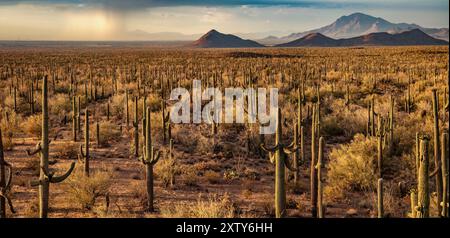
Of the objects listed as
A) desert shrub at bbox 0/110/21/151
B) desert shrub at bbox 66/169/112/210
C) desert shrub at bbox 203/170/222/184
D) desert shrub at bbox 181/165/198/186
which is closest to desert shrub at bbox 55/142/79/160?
desert shrub at bbox 0/110/21/151

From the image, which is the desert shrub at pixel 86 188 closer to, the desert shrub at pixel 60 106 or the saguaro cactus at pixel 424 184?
the saguaro cactus at pixel 424 184

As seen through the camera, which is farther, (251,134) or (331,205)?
(251,134)

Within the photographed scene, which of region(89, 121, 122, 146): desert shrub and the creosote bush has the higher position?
region(89, 121, 122, 146): desert shrub

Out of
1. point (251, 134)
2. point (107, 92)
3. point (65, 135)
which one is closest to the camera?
point (251, 134)

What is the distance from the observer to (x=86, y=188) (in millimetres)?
9258

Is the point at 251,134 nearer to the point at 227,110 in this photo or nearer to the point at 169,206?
the point at 227,110

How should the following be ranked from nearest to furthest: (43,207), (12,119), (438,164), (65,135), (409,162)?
1. (438,164)
2. (43,207)
3. (409,162)
4. (65,135)
5. (12,119)

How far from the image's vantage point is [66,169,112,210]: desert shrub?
29.4 feet

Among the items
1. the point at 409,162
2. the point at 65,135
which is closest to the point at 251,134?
the point at 409,162

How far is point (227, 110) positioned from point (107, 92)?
11038mm

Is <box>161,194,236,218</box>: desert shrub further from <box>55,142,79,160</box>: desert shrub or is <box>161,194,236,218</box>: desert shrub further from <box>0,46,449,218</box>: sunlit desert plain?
<box>55,142,79,160</box>: desert shrub

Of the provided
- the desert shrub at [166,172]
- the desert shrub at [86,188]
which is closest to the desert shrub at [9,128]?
the desert shrub at [86,188]
